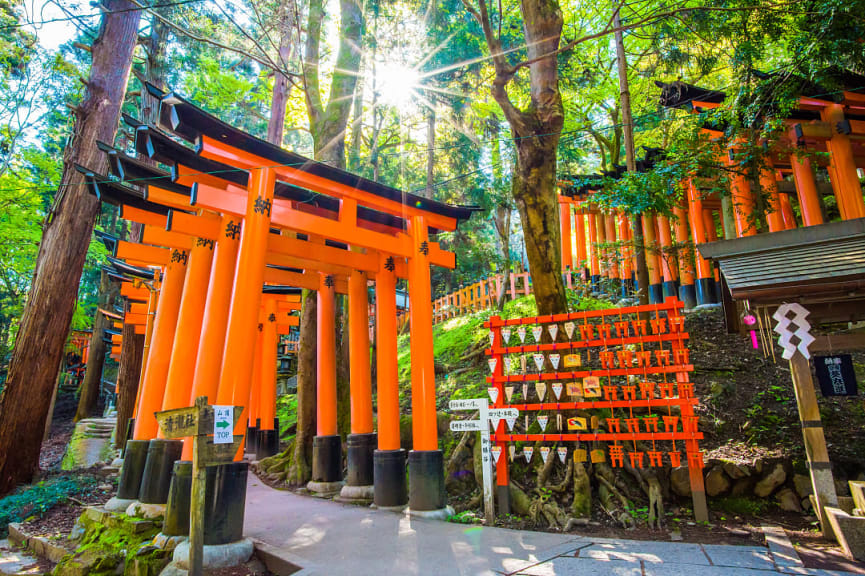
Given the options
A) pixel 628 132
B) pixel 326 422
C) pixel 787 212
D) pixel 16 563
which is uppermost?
pixel 628 132

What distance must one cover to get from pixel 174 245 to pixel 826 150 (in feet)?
43.2

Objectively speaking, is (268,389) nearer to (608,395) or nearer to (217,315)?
(217,315)

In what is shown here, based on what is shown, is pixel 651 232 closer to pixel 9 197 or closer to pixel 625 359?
pixel 625 359

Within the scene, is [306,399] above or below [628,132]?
below

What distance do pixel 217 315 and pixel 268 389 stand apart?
6839 mm

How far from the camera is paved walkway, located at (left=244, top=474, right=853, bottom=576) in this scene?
441 centimetres

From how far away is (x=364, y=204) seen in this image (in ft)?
24.7

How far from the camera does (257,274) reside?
5.94 meters

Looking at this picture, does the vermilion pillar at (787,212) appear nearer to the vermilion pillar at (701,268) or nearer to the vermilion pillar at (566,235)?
the vermilion pillar at (701,268)

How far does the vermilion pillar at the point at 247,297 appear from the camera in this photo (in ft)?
18.1

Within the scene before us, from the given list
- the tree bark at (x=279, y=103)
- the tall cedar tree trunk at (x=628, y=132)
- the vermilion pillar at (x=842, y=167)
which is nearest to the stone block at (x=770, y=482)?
the tall cedar tree trunk at (x=628, y=132)

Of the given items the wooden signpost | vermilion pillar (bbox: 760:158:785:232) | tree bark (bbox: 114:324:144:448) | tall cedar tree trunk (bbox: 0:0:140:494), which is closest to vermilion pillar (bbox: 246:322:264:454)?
tree bark (bbox: 114:324:144:448)

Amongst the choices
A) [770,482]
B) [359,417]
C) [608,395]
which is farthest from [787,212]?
[359,417]

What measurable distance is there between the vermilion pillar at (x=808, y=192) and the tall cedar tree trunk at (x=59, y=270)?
14137mm
